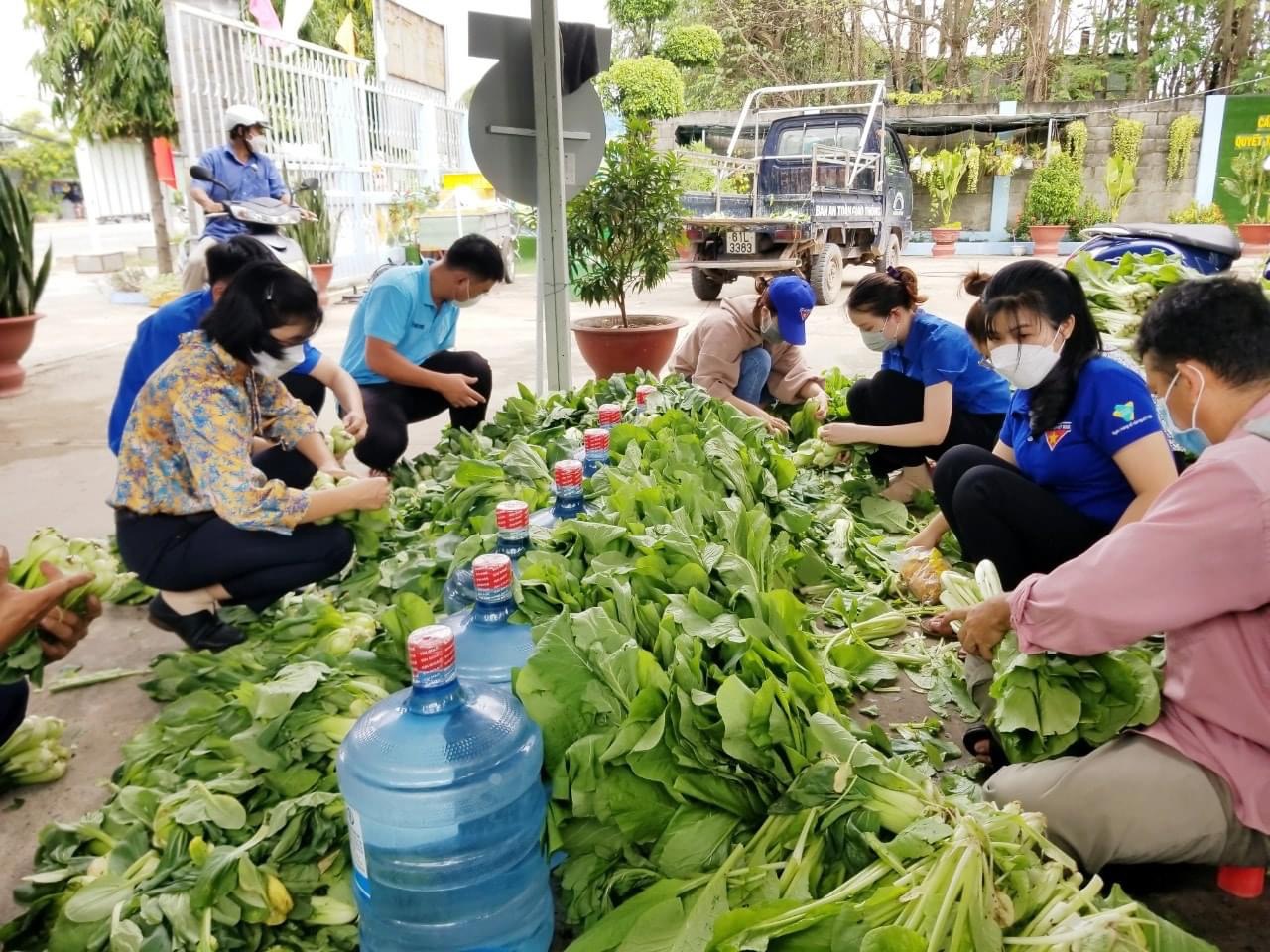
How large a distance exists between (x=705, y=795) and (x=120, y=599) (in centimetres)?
292

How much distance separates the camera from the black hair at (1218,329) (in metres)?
1.82

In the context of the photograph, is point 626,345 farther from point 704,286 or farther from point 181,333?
point 704,286

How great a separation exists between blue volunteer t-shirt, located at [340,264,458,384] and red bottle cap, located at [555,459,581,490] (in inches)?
91.0

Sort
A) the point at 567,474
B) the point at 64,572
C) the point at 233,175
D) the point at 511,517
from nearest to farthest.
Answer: the point at 511,517 < the point at 567,474 < the point at 64,572 < the point at 233,175

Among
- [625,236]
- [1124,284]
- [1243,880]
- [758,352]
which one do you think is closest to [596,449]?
[1243,880]

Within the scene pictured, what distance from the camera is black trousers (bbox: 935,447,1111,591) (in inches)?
112

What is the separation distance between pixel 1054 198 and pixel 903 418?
16071 mm

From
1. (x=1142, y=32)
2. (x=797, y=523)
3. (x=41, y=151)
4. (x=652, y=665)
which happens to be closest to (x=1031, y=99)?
(x=1142, y=32)

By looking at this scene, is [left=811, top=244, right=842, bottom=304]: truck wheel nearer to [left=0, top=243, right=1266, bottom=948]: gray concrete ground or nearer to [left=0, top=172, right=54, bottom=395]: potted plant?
[left=0, top=243, right=1266, bottom=948]: gray concrete ground

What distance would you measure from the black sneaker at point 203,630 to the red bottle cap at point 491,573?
65.5 inches

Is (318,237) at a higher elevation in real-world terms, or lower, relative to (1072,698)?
higher

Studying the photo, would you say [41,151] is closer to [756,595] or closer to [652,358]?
[652,358]

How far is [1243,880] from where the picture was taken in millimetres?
1842

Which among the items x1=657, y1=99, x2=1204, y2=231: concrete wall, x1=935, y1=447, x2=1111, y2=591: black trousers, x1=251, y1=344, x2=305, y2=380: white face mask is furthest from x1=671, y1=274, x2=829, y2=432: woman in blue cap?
x1=657, y1=99, x2=1204, y2=231: concrete wall
